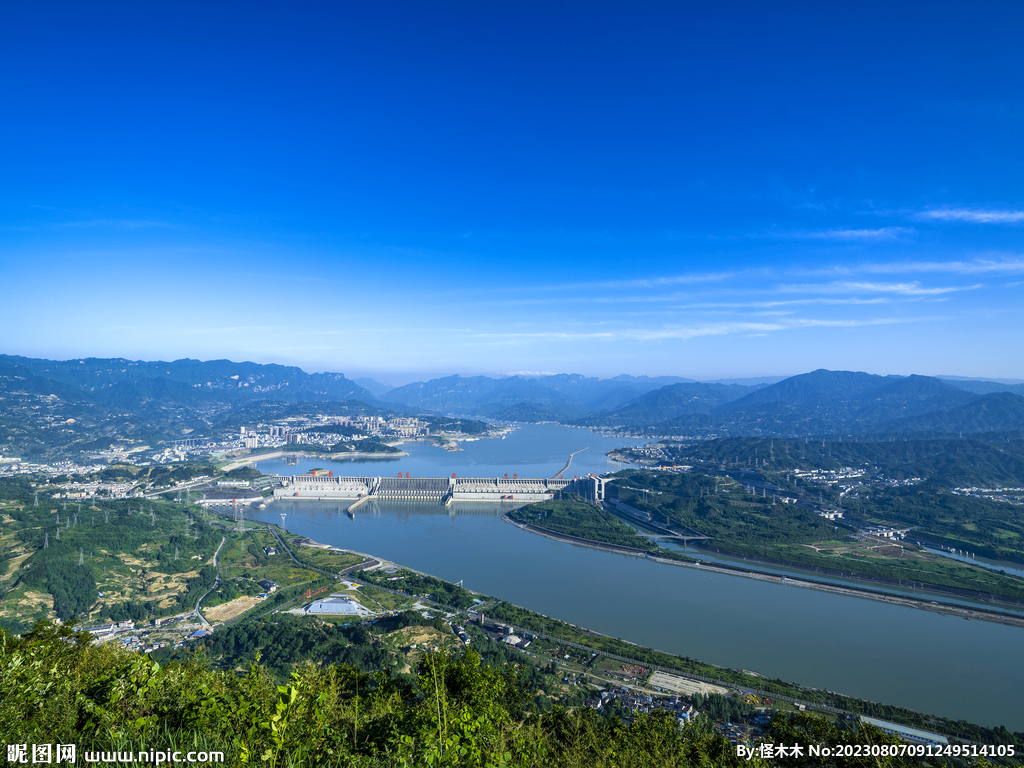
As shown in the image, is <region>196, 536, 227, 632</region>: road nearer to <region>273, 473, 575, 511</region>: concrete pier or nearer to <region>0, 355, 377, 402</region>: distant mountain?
<region>273, 473, 575, 511</region>: concrete pier

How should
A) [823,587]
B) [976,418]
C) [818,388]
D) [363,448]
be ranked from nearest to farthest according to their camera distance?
[823,587], [363,448], [976,418], [818,388]

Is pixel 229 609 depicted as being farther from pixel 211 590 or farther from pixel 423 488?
pixel 423 488

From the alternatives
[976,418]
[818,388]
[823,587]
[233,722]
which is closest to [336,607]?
[233,722]

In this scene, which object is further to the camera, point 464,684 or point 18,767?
point 464,684

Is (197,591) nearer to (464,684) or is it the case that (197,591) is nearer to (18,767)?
(464,684)

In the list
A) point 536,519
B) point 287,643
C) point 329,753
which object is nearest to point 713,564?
point 536,519

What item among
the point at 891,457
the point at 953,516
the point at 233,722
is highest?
the point at 233,722

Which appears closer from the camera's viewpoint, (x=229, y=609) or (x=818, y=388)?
(x=229, y=609)
